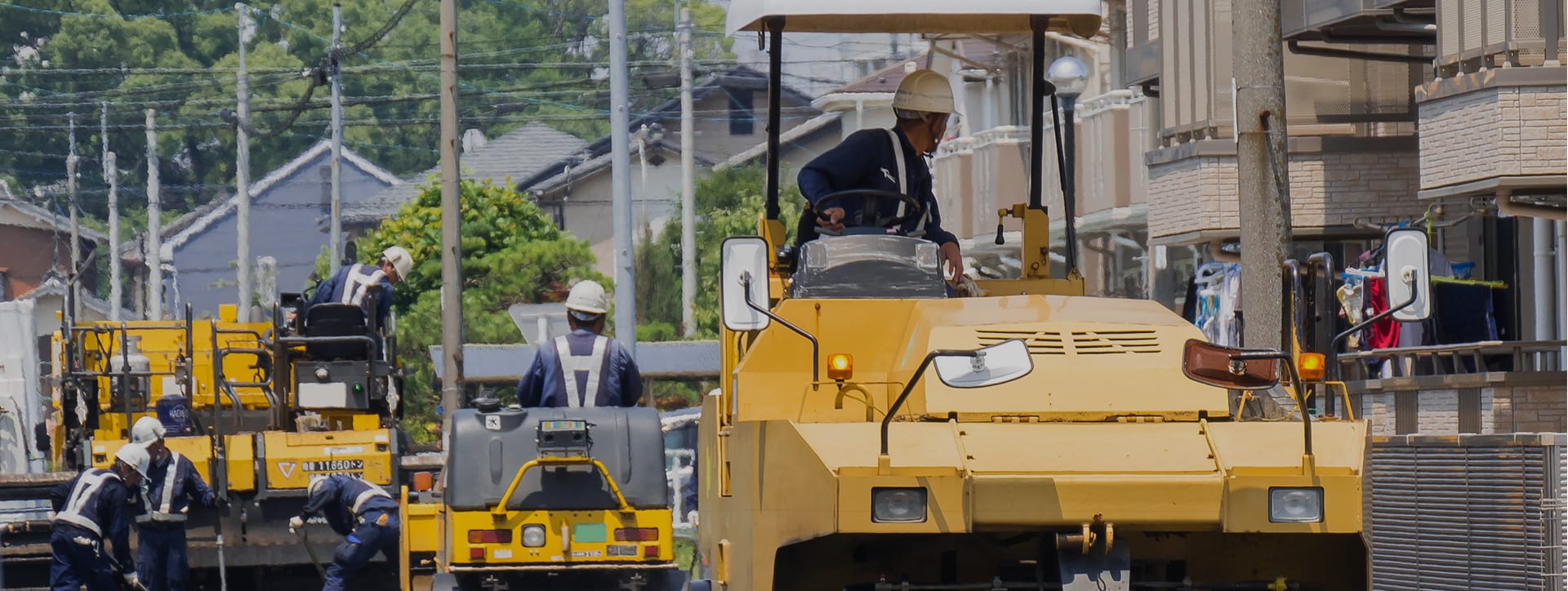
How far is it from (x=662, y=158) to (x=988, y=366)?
202 ft

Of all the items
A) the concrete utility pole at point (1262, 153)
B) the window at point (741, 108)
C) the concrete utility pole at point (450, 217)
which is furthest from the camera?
the window at point (741, 108)

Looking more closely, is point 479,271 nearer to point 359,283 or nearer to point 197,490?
point 359,283

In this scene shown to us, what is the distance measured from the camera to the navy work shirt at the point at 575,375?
1147 centimetres

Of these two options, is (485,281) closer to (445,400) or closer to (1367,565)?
(445,400)

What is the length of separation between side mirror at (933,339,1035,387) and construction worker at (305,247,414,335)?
10805 millimetres

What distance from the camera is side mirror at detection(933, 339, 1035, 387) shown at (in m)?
7.72

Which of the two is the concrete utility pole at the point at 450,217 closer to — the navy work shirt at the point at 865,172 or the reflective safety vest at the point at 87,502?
the reflective safety vest at the point at 87,502

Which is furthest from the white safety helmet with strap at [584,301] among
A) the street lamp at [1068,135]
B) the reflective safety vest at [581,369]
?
the street lamp at [1068,135]

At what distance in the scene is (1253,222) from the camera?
13.8 m

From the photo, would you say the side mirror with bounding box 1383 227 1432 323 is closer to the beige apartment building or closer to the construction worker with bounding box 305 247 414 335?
the beige apartment building

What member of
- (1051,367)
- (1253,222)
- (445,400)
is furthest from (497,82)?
(1051,367)

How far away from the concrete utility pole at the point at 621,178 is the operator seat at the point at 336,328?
599cm

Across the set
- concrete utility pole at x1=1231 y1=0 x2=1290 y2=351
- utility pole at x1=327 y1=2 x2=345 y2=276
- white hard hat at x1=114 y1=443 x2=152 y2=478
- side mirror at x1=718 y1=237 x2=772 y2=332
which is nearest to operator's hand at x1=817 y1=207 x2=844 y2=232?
side mirror at x1=718 y1=237 x2=772 y2=332

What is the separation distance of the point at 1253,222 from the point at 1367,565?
6041 millimetres
